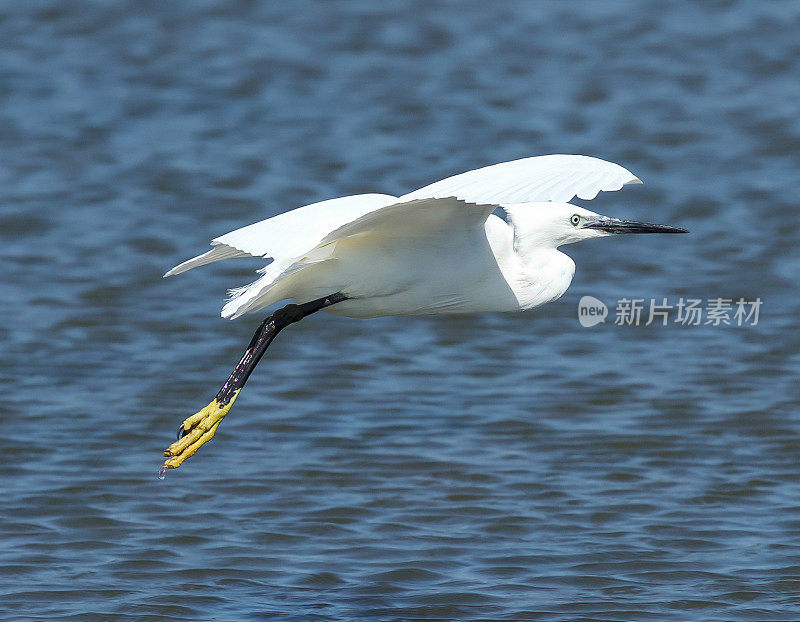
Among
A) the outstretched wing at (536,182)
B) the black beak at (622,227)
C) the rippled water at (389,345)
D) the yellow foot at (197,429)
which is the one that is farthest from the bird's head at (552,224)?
the rippled water at (389,345)

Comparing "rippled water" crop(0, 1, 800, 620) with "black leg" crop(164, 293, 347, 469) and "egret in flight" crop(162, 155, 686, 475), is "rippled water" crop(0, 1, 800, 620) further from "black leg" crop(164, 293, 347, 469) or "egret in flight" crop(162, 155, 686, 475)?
"egret in flight" crop(162, 155, 686, 475)

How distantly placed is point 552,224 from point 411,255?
0.68 m

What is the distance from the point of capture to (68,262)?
11469mm

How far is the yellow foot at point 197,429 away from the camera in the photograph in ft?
20.6

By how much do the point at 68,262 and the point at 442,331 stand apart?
124 inches

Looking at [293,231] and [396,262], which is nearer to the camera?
[293,231]

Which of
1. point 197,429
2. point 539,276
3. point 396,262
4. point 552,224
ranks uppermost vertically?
point 552,224

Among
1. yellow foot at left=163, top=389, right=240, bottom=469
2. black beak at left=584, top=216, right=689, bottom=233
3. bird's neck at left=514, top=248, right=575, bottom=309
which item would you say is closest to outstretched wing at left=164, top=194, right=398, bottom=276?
yellow foot at left=163, top=389, right=240, bottom=469

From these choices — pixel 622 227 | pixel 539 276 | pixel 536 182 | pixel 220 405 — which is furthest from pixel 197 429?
pixel 622 227

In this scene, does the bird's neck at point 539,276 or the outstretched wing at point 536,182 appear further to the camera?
the bird's neck at point 539,276

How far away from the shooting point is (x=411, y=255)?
636cm

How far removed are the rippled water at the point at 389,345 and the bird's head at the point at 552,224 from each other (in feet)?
5.45

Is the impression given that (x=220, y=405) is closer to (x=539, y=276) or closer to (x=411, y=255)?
(x=411, y=255)

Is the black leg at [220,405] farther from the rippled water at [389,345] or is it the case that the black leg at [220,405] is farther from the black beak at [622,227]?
the black beak at [622,227]
